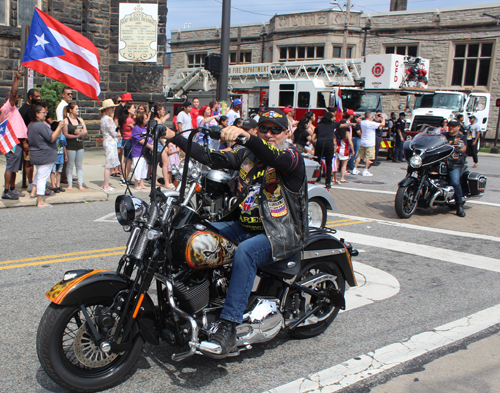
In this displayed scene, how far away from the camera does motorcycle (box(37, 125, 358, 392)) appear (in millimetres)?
3029

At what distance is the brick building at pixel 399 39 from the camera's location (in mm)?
30188

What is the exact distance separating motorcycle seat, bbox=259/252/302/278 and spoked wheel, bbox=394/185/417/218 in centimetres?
563

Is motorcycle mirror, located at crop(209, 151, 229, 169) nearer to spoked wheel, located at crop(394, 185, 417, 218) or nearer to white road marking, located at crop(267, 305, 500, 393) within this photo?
white road marking, located at crop(267, 305, 500, 393)

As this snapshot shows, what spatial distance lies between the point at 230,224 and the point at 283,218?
0.48 m

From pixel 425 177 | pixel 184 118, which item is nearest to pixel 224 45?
pixel 184 118

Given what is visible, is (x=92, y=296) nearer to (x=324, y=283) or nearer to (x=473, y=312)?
(x=324, y=283)

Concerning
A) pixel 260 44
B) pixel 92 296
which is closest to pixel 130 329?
pixel 92 296

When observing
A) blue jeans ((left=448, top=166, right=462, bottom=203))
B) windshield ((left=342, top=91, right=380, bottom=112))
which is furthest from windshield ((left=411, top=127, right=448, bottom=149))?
windshield ((left=342, top=91, right=380, bottom=112))

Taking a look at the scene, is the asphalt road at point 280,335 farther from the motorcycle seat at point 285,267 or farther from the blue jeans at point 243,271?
the motorcycle seat at point 285,267

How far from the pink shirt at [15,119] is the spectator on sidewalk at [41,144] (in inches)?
11.3

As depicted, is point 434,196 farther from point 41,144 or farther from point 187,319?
point 187,319

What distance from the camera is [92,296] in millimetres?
3057

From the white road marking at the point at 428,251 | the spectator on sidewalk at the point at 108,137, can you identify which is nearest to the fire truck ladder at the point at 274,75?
the spectator on sidewalk at the point at 108,137

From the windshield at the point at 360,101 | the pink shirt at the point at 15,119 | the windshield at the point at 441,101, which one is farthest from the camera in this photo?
the windshield at the point at 360,101
